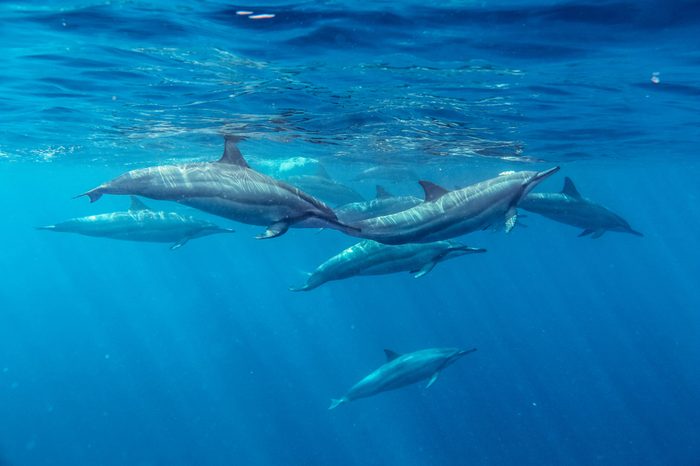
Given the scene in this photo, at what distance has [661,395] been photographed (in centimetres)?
2873

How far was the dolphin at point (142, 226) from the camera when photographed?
44.5 feet

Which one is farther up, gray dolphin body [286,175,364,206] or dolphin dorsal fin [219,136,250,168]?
dolphin dorsal fin [219,136,250,168]

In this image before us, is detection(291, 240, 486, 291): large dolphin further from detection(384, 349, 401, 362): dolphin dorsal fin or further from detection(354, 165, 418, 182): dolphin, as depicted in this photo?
detection(354, 165, 418, 182): dolphin

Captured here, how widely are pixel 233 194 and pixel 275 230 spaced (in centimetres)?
60

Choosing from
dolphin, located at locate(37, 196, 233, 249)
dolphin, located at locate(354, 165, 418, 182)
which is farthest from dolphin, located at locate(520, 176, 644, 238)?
dolphin, located at locate(354, 165, 418, 182)

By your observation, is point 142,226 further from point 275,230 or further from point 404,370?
point 275,230

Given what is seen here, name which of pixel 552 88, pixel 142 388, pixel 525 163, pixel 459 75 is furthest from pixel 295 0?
pixel 142 388

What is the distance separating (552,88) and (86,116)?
16424 millimetres

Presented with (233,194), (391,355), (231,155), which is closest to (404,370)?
(391,355)

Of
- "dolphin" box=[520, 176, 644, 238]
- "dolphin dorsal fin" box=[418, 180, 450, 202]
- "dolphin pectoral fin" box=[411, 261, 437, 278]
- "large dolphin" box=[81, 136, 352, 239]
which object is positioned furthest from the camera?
"dolphin" box=[520, 176, 644, 238]

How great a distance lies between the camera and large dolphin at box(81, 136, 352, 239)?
5.18 meters

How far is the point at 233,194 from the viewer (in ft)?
17.2

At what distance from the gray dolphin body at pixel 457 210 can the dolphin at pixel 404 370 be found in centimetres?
741

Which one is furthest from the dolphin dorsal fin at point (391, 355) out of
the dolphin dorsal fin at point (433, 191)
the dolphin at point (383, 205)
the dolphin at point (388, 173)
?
the dolphin at point (388, 173)
